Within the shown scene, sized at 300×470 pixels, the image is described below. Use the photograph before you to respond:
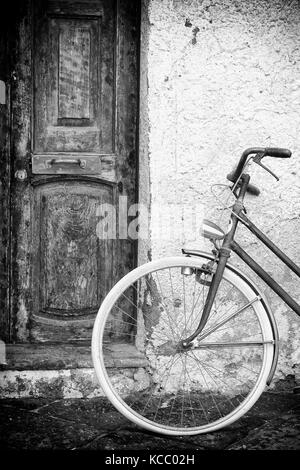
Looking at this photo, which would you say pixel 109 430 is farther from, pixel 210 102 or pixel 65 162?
pixel 210 102

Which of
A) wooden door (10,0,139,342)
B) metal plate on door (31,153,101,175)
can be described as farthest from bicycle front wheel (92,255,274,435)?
metal plate on door (31,153,101,175)

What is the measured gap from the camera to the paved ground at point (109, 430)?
311cm

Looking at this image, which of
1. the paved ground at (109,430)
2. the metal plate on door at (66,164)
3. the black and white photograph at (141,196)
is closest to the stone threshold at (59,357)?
the black and white photograph at (141,196)

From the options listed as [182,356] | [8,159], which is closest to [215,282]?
[182,356]

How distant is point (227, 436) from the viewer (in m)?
3.24

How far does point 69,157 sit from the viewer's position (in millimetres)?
3736

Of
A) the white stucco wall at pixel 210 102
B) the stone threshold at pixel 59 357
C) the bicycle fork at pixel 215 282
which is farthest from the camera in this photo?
the stone threshold at pixel 59 357

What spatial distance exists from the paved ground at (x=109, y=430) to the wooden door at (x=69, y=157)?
0.49 m

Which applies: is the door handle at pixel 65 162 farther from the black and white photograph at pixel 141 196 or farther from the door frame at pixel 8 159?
the door frame at pixel 8 159

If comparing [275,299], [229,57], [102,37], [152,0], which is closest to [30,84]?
[102,37]

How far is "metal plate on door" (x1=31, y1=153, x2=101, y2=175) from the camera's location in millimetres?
3727

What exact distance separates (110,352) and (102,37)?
6.01 feet

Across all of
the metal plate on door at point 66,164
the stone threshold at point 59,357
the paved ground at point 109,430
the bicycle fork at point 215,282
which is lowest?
the paved ground at point 109,430
